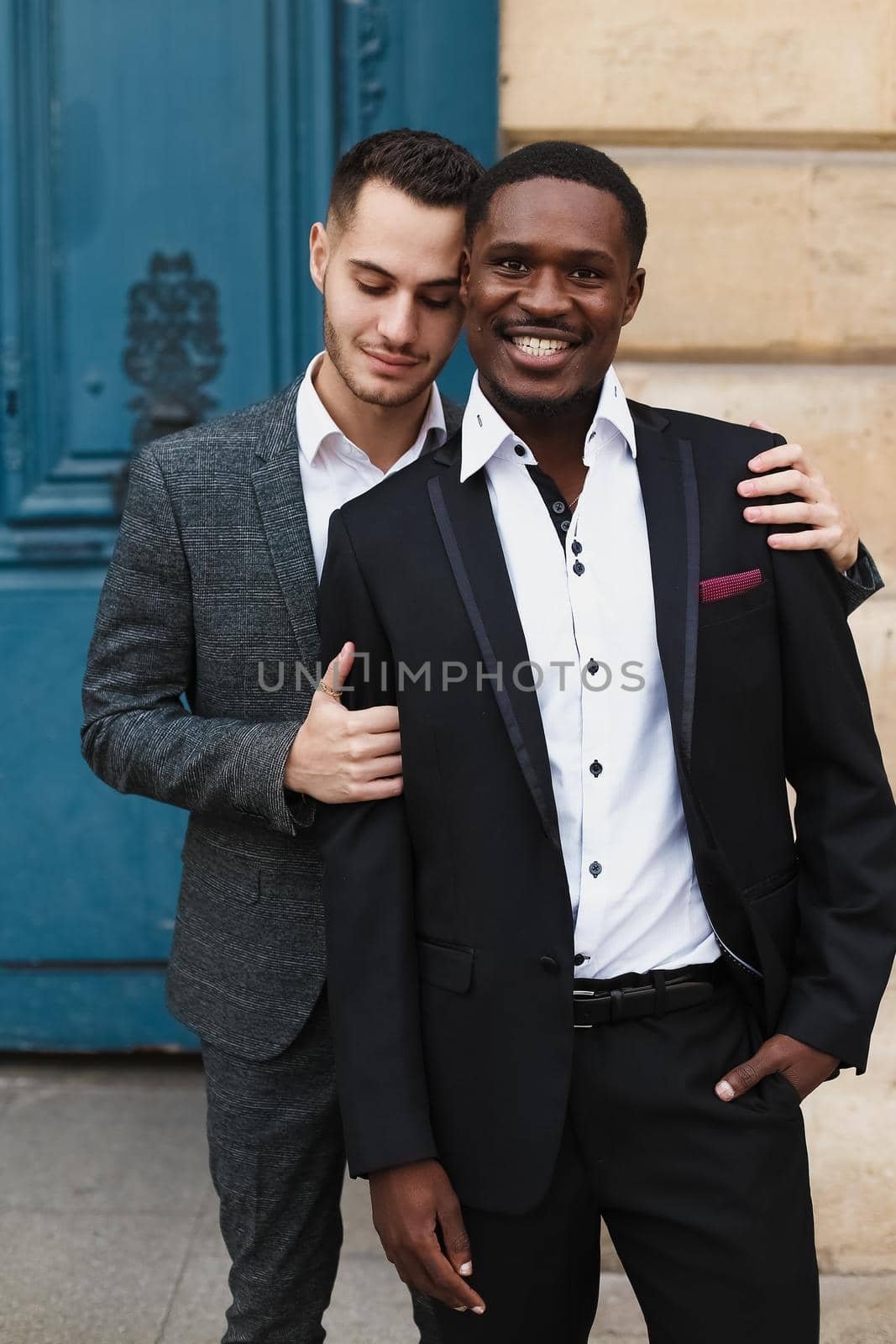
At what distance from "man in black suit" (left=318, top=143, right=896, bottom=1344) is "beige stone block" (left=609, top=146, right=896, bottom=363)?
3.38 feet

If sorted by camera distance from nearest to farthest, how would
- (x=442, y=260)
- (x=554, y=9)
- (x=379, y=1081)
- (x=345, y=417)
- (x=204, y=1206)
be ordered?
(x=379, y=1081) → (x=442, y=260) → (x=345, y=417) → (x=554, y=9) → (x=204, y=1206)

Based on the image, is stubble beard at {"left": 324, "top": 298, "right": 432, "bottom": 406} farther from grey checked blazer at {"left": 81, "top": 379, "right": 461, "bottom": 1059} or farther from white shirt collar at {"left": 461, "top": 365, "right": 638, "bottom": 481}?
white shirt collar at {"left": 461, "top": 365, "right": 638, "bottom": 481}

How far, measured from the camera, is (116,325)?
3434 mm

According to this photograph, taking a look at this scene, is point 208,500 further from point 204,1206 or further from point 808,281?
point 204,1206

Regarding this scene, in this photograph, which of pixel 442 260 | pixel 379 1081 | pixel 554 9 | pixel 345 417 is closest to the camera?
pixel 379 1081

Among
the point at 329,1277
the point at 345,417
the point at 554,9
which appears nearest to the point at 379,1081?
the point at 329,1277

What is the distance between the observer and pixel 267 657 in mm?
2094

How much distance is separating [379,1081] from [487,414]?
85cm

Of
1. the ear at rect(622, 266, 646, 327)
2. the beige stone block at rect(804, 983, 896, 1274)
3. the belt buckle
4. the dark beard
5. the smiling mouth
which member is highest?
the ear at rect(622, 266, 646, 327)

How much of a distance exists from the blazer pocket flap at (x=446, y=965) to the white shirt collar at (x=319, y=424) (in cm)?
78

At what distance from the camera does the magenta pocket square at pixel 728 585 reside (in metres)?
1.75

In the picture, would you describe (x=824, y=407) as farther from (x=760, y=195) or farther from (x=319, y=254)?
(x=319, y=254)

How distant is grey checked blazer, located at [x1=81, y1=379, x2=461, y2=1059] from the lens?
2.07 m

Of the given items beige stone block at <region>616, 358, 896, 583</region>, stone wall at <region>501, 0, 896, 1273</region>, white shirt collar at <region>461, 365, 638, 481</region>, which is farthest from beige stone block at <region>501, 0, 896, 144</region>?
white shirt collar at <region>461, 365, 638, 481</region>
